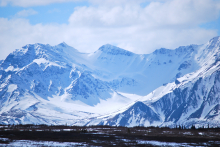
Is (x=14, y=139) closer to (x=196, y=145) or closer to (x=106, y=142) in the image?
(x=106, y=142)

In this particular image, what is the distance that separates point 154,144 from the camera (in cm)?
8912

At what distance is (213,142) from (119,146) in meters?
26.5

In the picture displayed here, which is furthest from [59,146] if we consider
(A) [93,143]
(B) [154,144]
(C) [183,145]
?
(C) [183,145]

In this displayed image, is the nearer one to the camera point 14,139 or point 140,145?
point 140,145

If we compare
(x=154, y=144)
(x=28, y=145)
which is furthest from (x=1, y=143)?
(x=154, y=144)

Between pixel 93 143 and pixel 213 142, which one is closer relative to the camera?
pixel 93 143

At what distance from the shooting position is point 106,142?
91.6 meters

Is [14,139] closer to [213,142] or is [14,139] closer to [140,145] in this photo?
[140,145]

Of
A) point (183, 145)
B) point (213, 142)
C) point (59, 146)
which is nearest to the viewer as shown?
point (59, 146)

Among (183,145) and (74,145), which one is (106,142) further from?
(183,145)

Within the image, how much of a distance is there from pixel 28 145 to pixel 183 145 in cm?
3580

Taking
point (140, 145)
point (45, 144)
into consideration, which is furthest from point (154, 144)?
point (45, 144)

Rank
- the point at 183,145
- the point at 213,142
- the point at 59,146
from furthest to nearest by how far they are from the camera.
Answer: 1. the point at 213,142
2. the point at 183,145
3. the point at 59,146

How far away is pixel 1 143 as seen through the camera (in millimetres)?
84188
